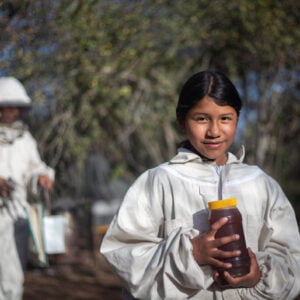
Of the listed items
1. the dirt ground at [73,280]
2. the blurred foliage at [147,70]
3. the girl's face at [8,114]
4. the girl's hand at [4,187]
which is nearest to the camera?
the girl's hand at [4,187]

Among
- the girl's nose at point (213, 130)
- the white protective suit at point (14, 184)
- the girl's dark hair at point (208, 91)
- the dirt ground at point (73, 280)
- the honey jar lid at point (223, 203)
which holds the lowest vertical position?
the dirt ground at point (73, 280)

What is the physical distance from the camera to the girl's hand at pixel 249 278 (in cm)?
158

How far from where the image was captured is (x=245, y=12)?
20.0 ft

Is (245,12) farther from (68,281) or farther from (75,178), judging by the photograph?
(68,281)

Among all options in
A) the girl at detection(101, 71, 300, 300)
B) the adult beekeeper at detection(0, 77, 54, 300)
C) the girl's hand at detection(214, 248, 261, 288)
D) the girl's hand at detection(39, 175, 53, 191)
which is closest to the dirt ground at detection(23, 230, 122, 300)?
the adult beekeeper at detection(0, 77, 54, 300)

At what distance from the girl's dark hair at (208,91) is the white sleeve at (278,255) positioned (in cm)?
34

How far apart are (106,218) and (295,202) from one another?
409cm

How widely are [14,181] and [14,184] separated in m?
0.04

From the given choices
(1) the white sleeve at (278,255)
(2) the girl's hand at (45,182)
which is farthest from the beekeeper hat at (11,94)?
(1) the white sleeve at (278,255)

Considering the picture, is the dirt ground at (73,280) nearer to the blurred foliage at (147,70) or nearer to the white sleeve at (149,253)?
the blurred foliage at (147,70)

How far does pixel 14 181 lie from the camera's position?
403cm

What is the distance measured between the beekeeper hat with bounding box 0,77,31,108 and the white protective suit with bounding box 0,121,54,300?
18 cm

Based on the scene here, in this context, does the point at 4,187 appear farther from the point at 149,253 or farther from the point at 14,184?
the point at 149,253

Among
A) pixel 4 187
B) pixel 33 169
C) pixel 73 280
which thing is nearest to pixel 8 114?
pixel 33 169
